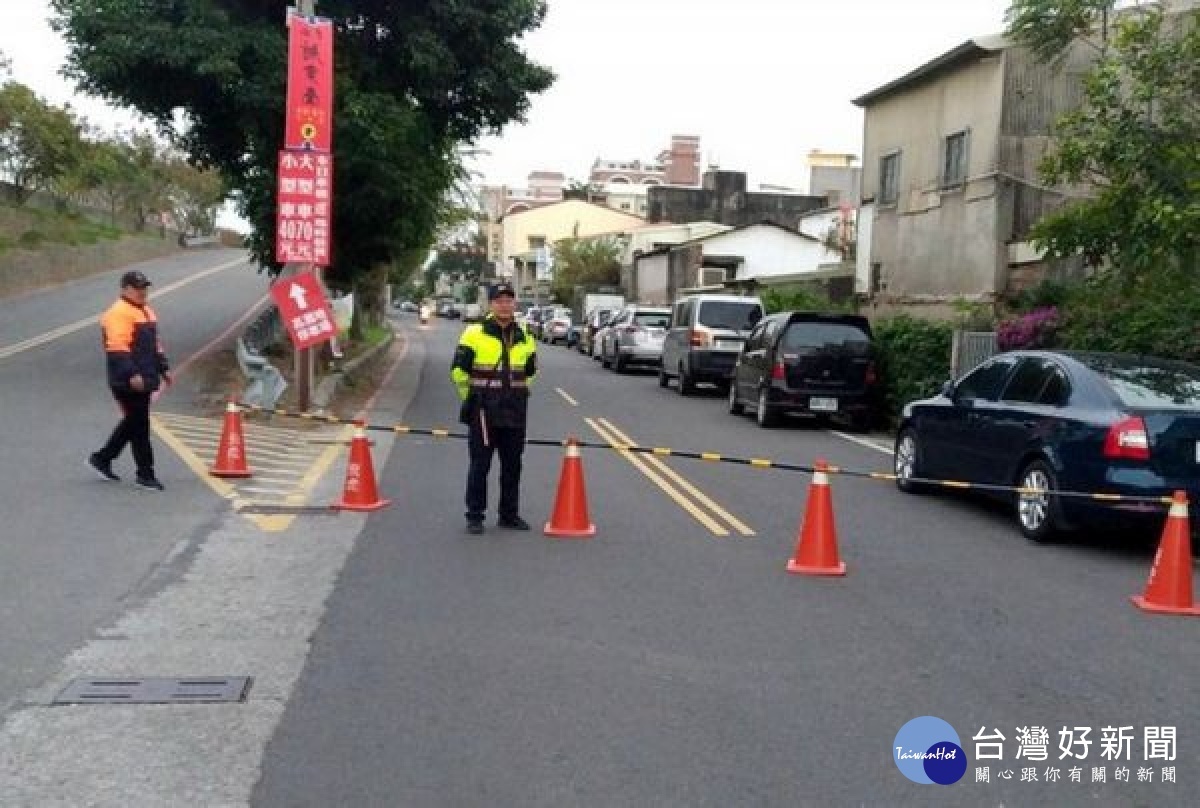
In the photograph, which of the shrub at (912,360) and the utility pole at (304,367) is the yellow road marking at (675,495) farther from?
the shrub at (912,360)

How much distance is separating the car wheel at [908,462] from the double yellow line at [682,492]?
201 centimetres

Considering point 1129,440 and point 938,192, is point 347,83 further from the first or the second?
point 1129,440

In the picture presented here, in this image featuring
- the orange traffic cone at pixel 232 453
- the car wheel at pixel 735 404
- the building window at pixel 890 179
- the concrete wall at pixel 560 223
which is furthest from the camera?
the concrete wall at pixel 560 223

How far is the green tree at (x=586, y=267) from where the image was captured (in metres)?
67.5

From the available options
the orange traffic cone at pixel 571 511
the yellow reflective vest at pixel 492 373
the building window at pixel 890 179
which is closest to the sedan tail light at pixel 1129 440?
the orange traffic cone at pixel 571 511

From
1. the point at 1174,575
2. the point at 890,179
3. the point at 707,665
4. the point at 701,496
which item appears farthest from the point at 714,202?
the point at 707,665

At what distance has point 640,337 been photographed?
3055 cm

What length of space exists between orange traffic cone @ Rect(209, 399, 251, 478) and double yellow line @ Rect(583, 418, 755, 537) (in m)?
3.49

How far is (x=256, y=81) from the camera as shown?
19859 mm

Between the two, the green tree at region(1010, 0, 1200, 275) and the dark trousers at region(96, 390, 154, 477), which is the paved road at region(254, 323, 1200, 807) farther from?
the green tree at region(1010, 0, 1200, 275)

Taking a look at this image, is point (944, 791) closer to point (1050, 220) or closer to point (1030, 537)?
point (1030, 537)

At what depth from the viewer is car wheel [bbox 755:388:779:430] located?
18.4m

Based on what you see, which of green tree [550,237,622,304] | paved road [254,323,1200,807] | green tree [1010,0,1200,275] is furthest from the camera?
green tree [550,237,622,304]

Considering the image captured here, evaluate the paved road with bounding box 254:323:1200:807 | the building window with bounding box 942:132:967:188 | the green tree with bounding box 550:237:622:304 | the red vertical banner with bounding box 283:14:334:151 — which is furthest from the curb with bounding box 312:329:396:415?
the green tree with bounding box 550:237:622:304
